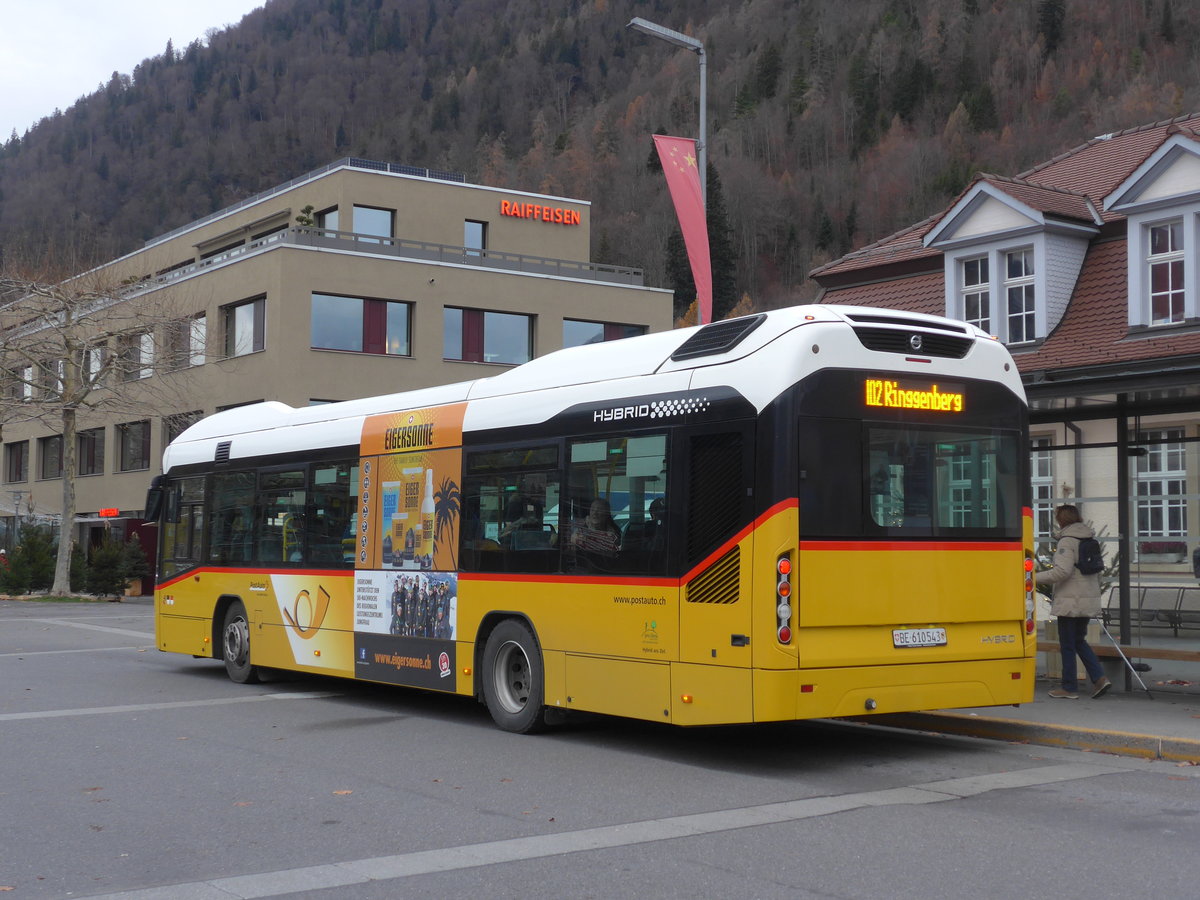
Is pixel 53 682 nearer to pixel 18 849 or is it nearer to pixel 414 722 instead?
pixel 414 722

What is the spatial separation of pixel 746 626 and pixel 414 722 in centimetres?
433

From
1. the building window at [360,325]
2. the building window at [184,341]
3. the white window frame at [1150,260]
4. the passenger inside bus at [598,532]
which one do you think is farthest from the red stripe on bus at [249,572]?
the building window at [360,325]

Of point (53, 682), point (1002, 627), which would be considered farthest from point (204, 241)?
point (1002, 627)

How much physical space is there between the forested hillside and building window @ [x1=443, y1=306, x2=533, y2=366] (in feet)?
159

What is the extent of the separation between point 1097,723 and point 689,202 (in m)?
8.33

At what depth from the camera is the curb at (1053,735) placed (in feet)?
32.4

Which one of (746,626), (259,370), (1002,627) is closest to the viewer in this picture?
(746,626)

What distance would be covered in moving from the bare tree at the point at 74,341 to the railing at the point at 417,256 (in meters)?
2.28

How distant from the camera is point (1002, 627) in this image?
32.7ft

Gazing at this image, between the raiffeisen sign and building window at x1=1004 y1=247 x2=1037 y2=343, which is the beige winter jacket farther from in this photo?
the raiffeisen sign

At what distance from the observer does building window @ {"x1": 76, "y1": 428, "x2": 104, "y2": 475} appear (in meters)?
53.2

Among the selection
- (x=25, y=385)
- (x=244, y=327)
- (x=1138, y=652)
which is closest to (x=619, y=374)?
(x=1138, y=652)

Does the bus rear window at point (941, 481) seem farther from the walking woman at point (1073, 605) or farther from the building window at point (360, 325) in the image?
the building window at point (360, 325)

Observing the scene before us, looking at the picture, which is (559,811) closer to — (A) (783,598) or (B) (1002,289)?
(A) (783,598)
